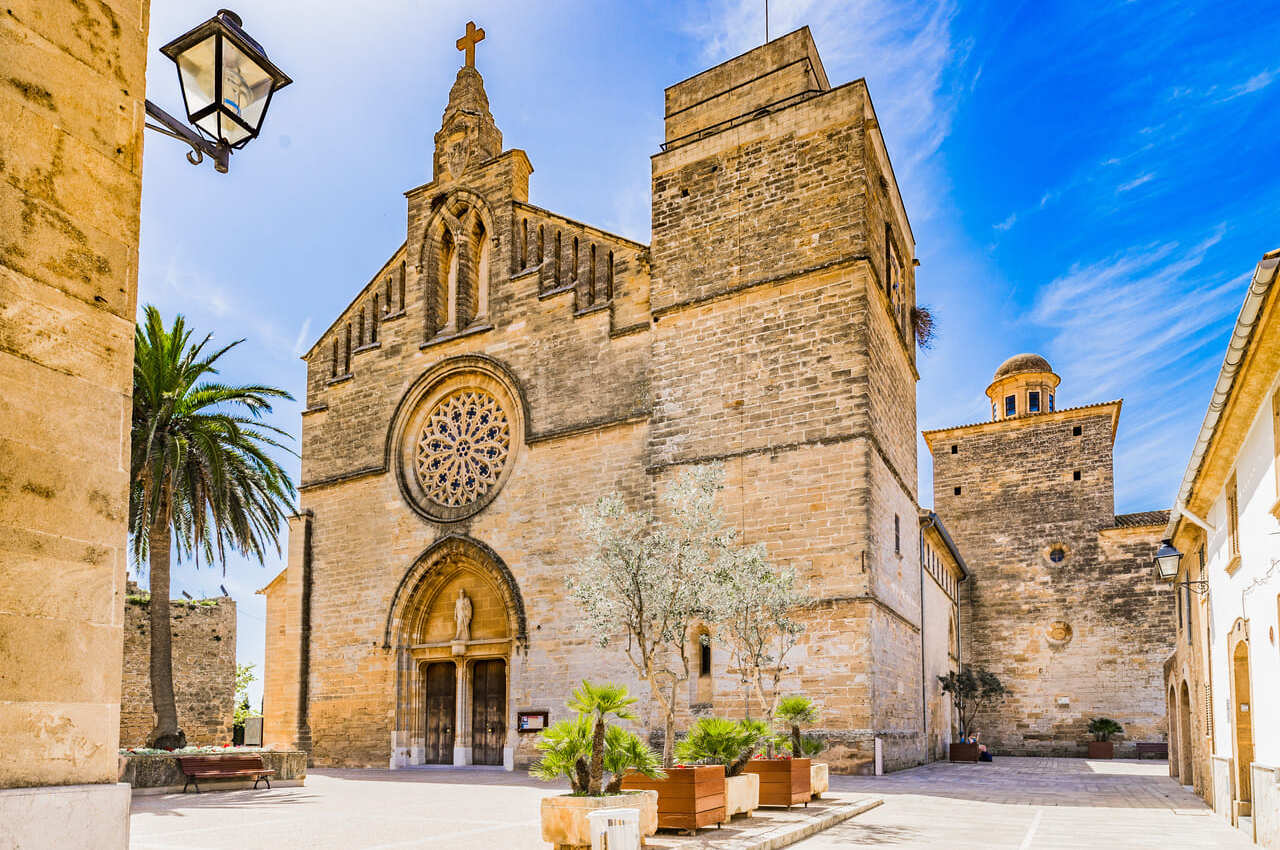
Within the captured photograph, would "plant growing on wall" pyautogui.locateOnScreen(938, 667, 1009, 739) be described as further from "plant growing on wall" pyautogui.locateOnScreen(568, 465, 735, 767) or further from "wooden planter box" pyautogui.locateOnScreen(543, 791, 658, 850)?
"wooden planter box" pyautogui.locateOnScreen(543, 791, 658, 850)

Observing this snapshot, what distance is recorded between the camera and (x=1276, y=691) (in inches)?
357

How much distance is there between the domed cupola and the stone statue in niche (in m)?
22.9

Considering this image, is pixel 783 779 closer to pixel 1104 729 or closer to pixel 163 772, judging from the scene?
pixel 163 772

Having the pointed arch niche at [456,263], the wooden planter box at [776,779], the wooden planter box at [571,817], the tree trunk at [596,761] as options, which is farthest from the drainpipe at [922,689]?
the wooden planter box at [571,817]

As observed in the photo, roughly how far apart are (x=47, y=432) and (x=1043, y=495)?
33.2m

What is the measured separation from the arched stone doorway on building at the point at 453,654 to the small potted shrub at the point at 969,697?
11.4m

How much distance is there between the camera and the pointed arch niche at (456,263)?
2395cm

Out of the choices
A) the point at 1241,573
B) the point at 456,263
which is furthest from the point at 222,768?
the point at 1241,573

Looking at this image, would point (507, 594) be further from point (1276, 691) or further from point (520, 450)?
point (1276, 691)

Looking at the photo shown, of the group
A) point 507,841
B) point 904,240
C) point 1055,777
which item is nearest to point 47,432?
point 507,841

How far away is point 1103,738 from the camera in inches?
1168

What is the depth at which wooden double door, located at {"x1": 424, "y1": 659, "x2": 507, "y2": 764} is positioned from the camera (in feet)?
71.5

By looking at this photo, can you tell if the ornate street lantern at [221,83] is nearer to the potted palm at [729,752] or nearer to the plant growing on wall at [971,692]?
the potted palm at [729,752]

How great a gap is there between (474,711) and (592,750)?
14.1 meters
